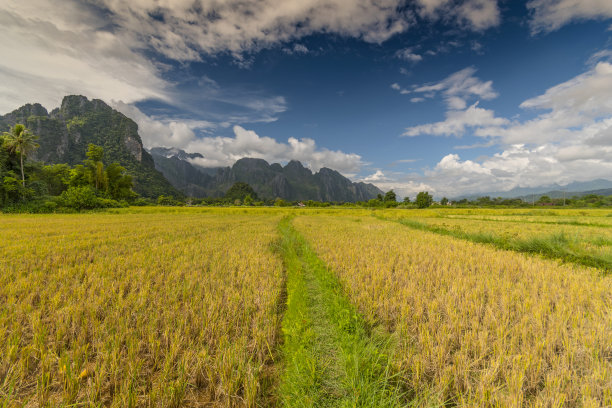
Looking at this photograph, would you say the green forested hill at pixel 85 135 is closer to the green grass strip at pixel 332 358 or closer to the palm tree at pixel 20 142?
the palm tree at pixel 20 142

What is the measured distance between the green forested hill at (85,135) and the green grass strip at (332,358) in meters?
153

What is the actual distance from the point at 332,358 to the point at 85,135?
755 feet

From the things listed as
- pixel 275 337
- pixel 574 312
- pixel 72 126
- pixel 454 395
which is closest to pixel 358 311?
pixel 275 337

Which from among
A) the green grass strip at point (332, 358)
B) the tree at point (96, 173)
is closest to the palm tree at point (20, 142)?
the tree at point (96, 173)

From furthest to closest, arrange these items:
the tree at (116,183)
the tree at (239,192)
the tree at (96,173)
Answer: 1. the tree at (239,192)
2. the tree at (116,183)
3. the tree at (96,173)

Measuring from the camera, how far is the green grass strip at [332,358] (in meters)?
2.21

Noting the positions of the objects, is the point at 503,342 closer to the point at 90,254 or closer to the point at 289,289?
the point at 289,289

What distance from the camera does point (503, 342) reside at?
294 centimetres

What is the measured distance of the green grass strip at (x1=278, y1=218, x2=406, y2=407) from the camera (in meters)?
2.21

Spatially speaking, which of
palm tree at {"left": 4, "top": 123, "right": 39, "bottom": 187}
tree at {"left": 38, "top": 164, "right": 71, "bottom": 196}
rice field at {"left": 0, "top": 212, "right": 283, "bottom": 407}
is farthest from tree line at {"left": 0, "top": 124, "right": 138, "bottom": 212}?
rice field at {"left": 0, "top": 212, "right": 283, "bottom": 407}

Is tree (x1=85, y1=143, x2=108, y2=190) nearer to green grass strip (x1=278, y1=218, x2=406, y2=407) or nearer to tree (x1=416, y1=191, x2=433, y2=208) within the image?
green grass strip (x1=278, y1=218, x2=406, y2=407)

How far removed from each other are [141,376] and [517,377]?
4082 millimetres

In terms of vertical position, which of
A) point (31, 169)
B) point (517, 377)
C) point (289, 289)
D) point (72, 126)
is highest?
point (72, 126)

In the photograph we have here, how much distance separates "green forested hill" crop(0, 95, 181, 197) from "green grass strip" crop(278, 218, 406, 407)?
153283 millimetres
